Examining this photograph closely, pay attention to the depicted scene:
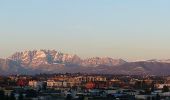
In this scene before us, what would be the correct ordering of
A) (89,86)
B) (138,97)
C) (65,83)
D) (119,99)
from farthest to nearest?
1. (65,83)
2. (89,86)
3. (138,97)
4. (119,99)

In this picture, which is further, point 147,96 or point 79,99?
point 147,96

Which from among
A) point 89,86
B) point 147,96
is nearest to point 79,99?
point 147,96

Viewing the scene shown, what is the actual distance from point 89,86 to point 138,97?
35432 millimetres

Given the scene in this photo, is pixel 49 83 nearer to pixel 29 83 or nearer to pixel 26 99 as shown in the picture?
pixel 29 83

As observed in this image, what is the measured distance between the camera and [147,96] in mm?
88375

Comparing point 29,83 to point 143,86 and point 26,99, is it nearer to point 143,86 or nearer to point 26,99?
point 143,86

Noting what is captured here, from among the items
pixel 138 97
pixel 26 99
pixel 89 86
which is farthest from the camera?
pixel 89 86

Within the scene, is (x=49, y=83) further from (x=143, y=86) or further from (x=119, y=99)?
(x=119, y=99)

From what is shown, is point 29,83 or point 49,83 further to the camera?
point 49,83

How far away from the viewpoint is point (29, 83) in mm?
129500

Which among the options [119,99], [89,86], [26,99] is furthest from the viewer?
[89,86]

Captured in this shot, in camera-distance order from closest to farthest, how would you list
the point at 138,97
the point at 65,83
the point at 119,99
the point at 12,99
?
the point at 12,99 → the point at 119,99 → the point at 138,97 → the point at 65,83

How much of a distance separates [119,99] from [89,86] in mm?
41349

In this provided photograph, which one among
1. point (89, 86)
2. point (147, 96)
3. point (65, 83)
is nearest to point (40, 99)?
point (147, 96)
